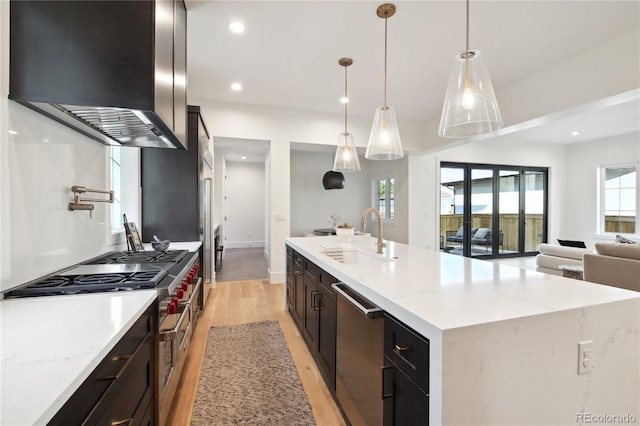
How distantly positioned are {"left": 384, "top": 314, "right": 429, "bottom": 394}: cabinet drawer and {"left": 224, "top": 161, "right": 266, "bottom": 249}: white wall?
790 cm

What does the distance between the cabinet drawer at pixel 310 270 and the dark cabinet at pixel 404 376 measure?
108cm

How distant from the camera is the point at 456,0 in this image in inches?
91.7

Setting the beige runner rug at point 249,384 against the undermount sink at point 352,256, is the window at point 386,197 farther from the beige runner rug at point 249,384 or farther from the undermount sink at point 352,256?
the beige runner rug at point 249,384

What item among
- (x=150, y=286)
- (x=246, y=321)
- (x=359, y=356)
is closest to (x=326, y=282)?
(x=359, y=356)

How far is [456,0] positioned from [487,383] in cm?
272

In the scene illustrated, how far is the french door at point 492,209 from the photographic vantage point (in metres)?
6.78

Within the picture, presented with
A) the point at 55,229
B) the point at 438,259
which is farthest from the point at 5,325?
the point at 438,259

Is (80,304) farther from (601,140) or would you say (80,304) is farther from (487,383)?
(601,140)

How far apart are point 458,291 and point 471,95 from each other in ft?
3.71

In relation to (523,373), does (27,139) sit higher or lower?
higher

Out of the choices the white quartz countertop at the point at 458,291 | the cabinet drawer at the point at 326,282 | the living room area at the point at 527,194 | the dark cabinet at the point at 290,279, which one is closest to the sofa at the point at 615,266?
the white quartz countertop at the point at 458,291

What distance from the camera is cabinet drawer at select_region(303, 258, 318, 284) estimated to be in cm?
223

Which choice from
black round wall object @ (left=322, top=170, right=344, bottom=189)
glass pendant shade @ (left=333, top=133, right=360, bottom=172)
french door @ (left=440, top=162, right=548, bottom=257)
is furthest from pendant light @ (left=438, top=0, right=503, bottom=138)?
french door @ (left=440, top=162, right=548, bottom=257)

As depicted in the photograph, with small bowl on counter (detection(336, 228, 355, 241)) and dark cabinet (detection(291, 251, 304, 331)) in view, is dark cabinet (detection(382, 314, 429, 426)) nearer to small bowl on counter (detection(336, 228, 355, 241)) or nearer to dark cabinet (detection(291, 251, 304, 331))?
dark cabinet (detection(291, 251, 304, 331))
